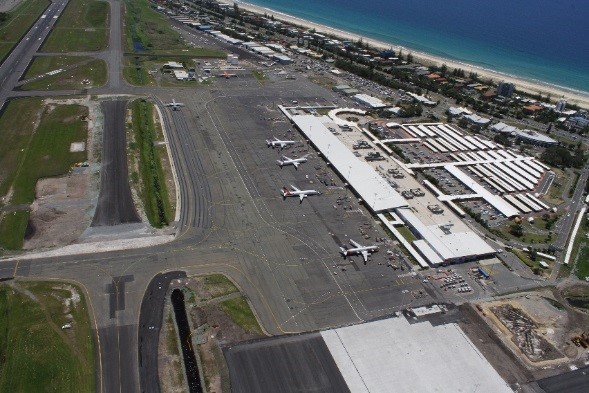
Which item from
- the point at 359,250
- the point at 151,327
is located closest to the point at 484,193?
the point at 359,250

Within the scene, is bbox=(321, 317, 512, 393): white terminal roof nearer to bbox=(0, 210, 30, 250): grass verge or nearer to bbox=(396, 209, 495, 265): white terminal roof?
bbox=(396, 209, 495, 265): white terminal roof

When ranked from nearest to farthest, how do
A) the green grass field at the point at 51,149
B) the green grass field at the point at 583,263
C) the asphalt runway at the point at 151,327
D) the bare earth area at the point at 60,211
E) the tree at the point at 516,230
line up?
1. the asphalt runway at the point at 151,327
2. the bare earth area at the point at 60,211
3. the green grass field at the point at 583,263
4. the tree at the point at 516,230
5. the green grass field at the point at 51,149

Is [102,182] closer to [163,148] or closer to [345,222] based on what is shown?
[163,148]

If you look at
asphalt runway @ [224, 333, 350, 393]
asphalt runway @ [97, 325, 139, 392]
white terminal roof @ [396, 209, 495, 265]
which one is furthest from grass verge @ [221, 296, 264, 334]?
white terminal roof @ [396, 209, 495, 265]

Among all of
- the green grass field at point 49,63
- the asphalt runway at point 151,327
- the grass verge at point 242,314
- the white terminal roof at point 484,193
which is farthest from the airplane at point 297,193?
the green grass field at point 49,63

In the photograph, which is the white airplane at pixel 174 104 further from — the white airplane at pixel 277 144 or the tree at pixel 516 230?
the tree at pixel 516 230
